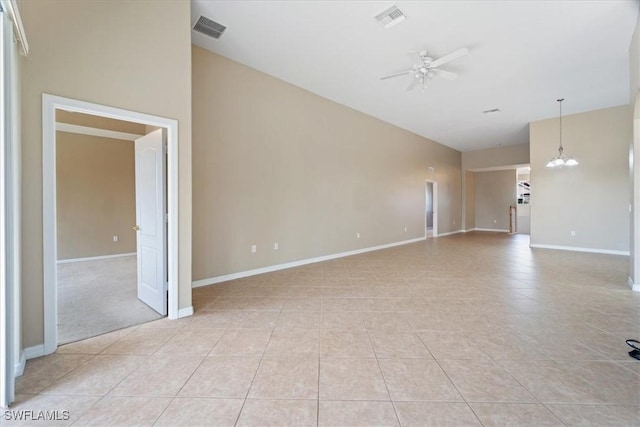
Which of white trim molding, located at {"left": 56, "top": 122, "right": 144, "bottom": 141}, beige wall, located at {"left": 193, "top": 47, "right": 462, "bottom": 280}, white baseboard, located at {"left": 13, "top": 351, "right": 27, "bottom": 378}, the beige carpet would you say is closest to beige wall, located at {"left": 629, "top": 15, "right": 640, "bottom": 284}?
beige wall, located at {"left": 193, "top": 47, "right": 462, "bottom": 280}

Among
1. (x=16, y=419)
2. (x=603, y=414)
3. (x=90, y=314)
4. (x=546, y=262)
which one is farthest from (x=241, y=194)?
(x=546, y=262)

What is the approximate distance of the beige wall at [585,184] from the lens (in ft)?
20.6

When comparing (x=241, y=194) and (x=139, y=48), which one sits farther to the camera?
(x=241, y=194)

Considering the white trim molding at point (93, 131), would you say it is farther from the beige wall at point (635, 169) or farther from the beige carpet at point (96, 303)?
the beige wall at point (635, 169)

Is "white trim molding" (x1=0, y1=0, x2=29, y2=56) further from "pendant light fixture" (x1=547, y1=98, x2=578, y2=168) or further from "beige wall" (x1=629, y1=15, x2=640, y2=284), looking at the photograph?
"pendant light fixture" (x1=547, y1=98, x2=578, y2=168)

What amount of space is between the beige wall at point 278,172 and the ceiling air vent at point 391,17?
217 cm

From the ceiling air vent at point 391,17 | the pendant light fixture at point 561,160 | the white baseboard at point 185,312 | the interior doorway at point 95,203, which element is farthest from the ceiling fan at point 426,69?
the interior doorway at point 95,203

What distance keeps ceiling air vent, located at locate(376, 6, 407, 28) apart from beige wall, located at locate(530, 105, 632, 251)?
6377mm

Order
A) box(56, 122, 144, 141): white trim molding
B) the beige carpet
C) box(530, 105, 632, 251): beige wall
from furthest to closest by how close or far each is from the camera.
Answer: box(530, 105, 632, 251): beige wall, box(56, 122, 144, 141): white trim molding, the beige carpet

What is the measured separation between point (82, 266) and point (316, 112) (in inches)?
221

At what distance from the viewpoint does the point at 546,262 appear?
5.55 m

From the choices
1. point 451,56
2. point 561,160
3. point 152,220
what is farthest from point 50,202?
point 561,160

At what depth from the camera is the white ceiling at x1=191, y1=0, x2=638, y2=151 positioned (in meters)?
3.12

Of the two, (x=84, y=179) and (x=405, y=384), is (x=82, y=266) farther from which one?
(x=405, y=384)
